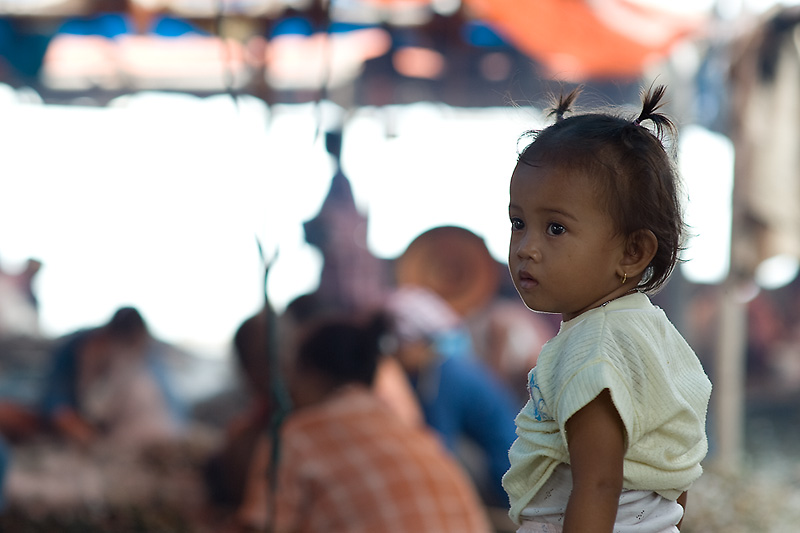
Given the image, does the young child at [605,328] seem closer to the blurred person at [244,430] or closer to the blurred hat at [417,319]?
the blurred person at [244,430]

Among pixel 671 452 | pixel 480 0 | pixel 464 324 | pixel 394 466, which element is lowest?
pixel 464 324

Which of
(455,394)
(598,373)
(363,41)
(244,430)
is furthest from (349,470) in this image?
(363,41)

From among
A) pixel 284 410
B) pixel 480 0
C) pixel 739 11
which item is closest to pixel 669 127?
pixel 284 410

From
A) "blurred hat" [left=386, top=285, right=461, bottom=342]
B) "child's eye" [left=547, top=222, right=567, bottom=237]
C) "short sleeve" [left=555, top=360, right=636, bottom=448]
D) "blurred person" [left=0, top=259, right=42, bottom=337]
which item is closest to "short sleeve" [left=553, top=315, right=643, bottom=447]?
"short sleeve" [left=555, top=360, right=636, bottom=448]

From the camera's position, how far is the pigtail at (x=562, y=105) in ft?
3.20

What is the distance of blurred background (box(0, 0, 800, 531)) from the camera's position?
307 cm

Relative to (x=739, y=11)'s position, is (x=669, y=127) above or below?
below

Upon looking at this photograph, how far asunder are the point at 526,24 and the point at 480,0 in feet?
0.76

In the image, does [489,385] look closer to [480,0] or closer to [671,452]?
[480,0]

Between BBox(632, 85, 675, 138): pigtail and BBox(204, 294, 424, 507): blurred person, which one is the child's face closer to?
BBox(632, 85, 675, 138): pigtail

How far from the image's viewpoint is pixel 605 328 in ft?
2.70

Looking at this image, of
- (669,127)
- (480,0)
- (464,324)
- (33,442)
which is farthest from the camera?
(464,324)

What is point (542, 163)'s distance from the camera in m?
0.86

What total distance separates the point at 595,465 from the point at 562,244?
0.23 metres
